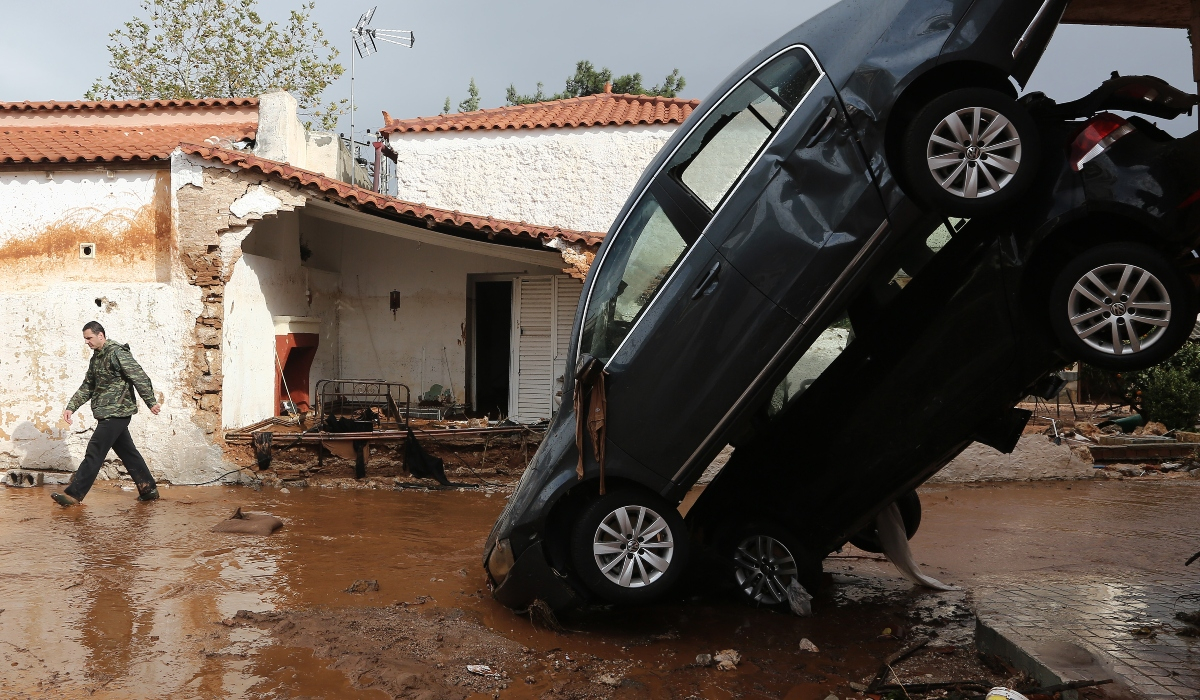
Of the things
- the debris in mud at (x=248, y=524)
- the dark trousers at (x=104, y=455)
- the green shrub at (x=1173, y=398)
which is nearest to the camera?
the debris in mud at (x=248, y=524)

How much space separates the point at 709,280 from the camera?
4715mm

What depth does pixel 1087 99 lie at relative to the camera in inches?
173

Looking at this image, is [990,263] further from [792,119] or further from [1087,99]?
[792,119]

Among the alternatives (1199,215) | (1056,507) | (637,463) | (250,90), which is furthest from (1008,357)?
(250,90)

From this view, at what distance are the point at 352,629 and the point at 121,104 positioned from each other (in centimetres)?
1195

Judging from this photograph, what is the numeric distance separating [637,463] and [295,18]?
27269 millimetres

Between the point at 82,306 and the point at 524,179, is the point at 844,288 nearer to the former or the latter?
the point at 82,306

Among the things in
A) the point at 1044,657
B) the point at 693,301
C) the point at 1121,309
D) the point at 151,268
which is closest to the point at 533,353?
the point at 151,268

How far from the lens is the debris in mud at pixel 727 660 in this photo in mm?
4633

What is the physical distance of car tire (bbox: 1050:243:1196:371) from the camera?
404cm

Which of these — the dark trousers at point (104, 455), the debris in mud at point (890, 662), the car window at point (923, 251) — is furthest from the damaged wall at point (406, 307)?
the debris in mud at point (890, 662)

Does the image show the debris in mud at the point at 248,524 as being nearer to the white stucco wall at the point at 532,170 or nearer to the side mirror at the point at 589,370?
the side mirror at the point at 589,370

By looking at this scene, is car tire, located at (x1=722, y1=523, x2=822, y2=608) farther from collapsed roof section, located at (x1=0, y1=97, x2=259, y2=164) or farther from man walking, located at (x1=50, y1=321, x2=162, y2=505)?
collapsed roof section, located at (x1=0, y1=97, x2=259, y2=164)

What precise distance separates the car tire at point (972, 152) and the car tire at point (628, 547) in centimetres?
218
